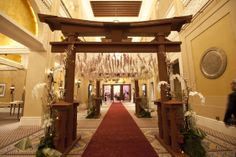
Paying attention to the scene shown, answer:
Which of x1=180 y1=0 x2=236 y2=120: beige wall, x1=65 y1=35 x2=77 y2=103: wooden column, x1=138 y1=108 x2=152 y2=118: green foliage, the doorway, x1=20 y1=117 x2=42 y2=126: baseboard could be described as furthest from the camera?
the doorway

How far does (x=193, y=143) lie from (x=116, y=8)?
10242 millimetres

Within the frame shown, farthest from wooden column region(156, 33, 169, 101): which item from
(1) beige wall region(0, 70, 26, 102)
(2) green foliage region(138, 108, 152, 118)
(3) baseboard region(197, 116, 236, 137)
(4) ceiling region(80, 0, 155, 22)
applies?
(1) beige wall region(0, 70, 26, 102)

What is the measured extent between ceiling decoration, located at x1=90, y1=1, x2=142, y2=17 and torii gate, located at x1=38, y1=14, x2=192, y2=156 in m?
7.59

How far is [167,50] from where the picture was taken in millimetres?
3248

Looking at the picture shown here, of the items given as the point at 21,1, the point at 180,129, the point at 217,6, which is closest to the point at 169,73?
the point at 180,129

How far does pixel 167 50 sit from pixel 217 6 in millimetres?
2223

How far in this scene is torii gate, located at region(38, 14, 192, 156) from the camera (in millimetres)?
3142

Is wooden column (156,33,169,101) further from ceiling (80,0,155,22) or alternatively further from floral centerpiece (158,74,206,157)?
ceiling (80,0,155,22)

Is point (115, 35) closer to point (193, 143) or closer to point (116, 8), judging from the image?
point (193, 143)

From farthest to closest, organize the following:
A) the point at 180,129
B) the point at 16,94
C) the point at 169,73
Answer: the point at 16,94
the point at 169,73
the point at 180,129

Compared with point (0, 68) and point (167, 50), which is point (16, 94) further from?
point (167, 50)

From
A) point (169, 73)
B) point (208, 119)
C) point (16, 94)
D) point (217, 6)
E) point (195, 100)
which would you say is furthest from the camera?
point (16, 94)

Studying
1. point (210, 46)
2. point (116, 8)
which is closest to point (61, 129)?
point (210, 46)

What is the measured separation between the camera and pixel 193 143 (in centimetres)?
240
